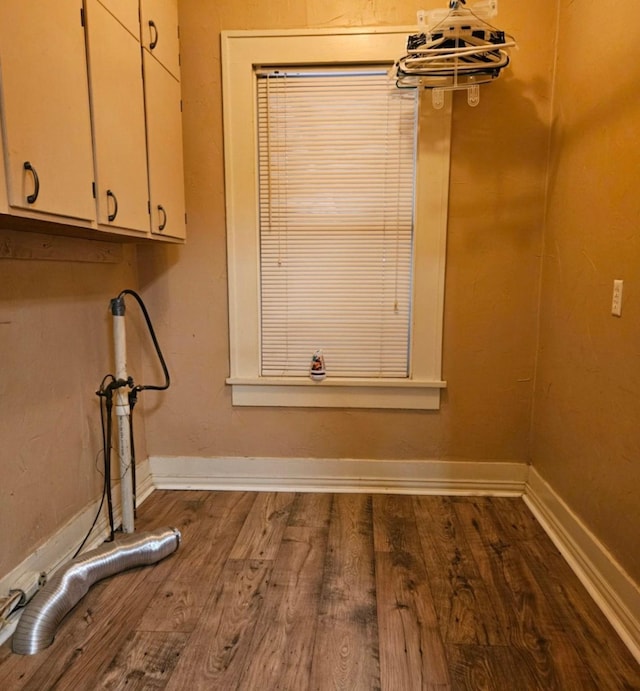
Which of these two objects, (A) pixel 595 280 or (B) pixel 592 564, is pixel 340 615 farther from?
(A) pixel 595 280

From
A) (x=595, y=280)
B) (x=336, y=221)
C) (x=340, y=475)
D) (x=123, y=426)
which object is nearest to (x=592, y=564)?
(x=595, y=280)

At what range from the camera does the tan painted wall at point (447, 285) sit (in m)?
2.31

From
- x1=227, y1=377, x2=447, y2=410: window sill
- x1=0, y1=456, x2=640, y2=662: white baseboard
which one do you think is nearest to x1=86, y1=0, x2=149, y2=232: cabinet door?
x1=227, y1=377, x2=447, y2=410: window sill

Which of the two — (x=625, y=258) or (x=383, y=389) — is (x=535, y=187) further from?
(x=383, y=389)

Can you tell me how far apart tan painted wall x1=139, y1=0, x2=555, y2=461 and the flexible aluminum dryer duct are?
0.75 meters

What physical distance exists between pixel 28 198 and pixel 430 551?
2.04 meters

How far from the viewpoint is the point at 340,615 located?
1664mm

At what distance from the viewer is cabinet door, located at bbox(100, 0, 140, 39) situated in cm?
166

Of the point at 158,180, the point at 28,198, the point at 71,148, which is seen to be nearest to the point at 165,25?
the point at 158,180

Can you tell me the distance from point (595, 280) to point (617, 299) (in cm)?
20

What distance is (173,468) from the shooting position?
269 centimetres

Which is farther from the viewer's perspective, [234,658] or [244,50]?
[244,50]

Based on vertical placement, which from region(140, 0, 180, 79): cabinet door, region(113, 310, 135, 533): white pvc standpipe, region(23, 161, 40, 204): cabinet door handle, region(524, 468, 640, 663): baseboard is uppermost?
region(140, 0, 180, 79): cabinet door

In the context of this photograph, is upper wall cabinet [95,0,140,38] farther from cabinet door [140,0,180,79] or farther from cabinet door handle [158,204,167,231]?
cabinet door handle [158,204,167,231]
